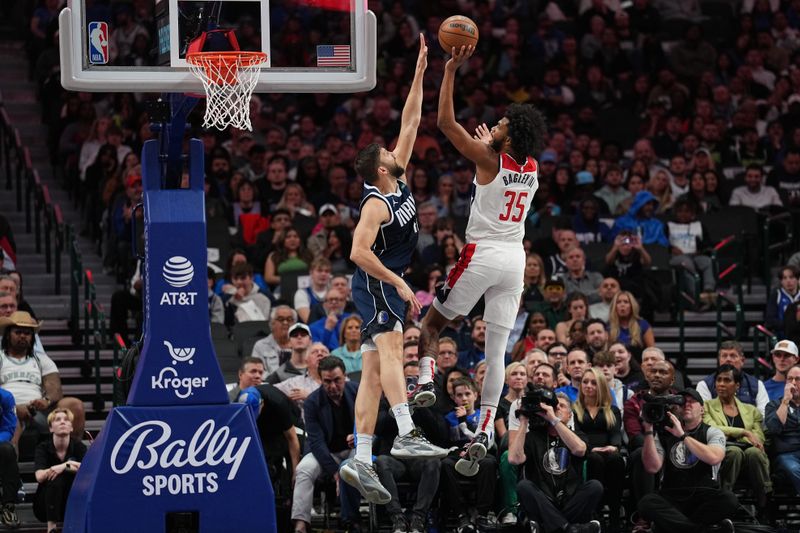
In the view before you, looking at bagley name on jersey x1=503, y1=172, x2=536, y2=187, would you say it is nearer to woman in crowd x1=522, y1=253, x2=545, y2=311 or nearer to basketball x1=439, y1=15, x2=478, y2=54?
basketball x1=439, y1=15, x2=478, y2=54

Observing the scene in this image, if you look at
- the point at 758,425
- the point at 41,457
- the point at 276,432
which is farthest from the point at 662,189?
the point at 41,457

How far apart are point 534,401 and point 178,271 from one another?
152 inches

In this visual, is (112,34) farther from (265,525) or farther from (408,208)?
(265,525)

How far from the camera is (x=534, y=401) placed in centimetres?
1445

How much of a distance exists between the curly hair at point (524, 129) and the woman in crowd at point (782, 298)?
7.55 meters

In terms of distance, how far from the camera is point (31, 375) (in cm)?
1633

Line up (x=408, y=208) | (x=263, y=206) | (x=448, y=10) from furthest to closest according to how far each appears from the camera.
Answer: (x=448, y=10)
(x=263, y=206)
(x=408, y=208)

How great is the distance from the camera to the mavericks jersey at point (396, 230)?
11617mm

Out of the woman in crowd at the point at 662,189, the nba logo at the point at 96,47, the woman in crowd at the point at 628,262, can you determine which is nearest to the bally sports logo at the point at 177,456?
the nba logo at the point at 96,47

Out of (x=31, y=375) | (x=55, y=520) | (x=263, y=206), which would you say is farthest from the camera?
(x=263, y=206)

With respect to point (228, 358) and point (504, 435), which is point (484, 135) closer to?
point (504, 435)

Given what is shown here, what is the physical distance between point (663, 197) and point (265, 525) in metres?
10.4

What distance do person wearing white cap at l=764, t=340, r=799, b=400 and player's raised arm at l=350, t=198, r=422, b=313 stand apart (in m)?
6.21

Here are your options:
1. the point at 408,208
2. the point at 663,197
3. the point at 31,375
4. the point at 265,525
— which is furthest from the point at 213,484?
the point at 663,197
